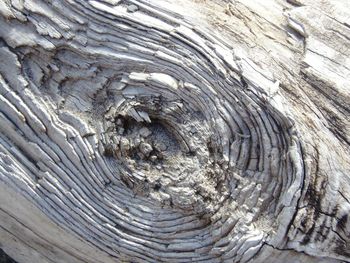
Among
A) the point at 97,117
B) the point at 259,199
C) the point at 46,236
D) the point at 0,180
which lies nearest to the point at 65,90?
the point at 97,117

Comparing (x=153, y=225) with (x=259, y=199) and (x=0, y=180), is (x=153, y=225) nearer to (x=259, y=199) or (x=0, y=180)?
(x=259, y=199)

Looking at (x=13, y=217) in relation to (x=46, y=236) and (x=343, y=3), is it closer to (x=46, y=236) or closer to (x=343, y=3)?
(x=46, y=236)

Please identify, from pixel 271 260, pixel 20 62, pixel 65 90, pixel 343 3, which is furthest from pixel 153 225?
pixel 343 3

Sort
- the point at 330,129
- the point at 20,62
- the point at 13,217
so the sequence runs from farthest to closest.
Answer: the point at 13,217, the point at 20,62, the point at 330,129

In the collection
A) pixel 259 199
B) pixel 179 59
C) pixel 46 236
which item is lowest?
pixel 46 236

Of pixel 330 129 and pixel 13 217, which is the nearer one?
pixel 330 129

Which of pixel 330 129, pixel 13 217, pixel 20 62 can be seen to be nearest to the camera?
pixel 330 129

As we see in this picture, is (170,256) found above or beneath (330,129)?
beneath
